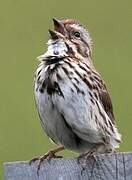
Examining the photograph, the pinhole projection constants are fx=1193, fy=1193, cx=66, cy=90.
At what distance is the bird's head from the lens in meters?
6.83

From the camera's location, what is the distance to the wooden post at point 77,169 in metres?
5.51

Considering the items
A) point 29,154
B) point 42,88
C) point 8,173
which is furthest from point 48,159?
point 29,154

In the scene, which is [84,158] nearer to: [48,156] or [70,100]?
[48,156]

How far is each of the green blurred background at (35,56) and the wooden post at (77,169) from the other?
2953mm

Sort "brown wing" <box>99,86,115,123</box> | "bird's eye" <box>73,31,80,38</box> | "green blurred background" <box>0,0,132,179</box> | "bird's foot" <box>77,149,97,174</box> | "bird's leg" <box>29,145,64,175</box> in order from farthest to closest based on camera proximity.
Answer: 1. "green blurred background" <box>0,0,132,179</box>
2. "bird's eye" <box>73,31,80,38</box>
3. "brown wing" <box>99,86,115,123</box>
4. "bird's leg" <box>29,145,64,175</box>
5. "bird's foot" <box>77,149,97,174</box>

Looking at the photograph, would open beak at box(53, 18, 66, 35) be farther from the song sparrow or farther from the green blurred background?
the green blurred background

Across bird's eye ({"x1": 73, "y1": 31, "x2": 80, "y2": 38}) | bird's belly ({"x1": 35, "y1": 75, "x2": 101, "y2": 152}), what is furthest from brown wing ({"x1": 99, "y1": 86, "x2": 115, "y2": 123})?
bird's eye ({"x1": 73, "y1": 31, "x2": 80, "y2": 38})

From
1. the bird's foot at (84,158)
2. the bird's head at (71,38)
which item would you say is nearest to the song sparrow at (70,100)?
the bird's head at (71,38)

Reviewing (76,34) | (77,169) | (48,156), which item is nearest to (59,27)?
(76,34)

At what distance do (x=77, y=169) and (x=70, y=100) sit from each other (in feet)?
3.35

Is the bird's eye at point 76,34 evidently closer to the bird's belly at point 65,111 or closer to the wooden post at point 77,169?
the bird's belly at point 65,111

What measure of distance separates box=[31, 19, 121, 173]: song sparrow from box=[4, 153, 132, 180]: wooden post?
728 millimetres

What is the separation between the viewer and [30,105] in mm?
9836

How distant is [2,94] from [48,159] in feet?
13.5
